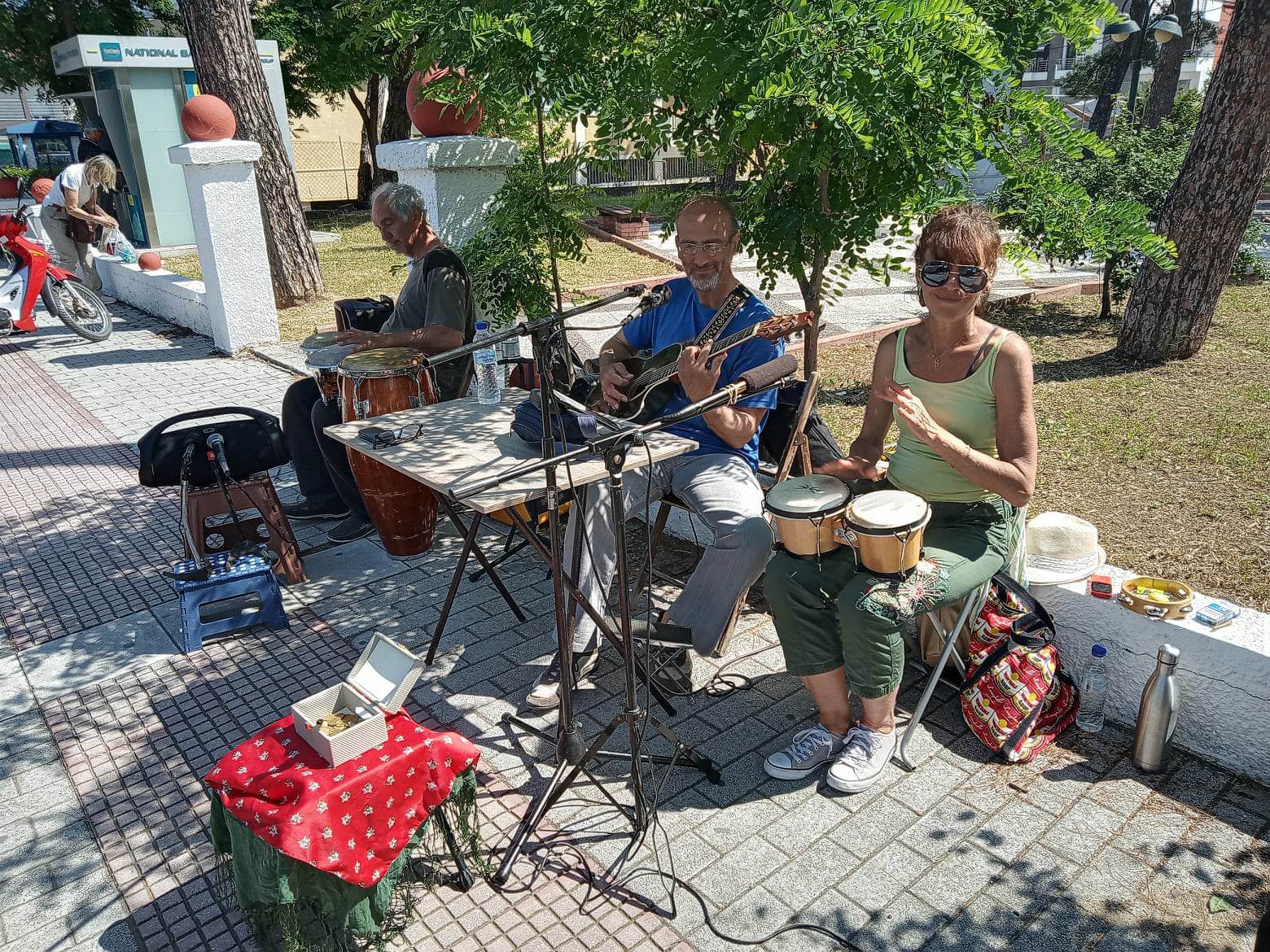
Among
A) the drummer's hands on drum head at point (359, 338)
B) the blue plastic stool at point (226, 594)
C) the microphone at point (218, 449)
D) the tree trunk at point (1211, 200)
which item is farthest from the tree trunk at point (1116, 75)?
the blue plastic stool at point (226, 594)

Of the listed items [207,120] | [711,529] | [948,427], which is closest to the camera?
[948,427]

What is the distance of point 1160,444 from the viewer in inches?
214

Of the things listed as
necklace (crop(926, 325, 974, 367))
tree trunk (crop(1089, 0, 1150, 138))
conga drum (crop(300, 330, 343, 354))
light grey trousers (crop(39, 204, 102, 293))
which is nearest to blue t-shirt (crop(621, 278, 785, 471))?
necklace (crop(926, 325, 974, 367))

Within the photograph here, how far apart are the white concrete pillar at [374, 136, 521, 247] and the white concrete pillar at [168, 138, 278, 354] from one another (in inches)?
135

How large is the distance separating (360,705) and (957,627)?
1.88 m

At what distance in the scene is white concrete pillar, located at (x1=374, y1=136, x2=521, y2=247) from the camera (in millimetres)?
5715

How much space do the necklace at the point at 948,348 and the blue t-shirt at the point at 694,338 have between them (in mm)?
563

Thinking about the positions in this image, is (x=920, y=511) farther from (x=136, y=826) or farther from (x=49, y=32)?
(x=49, y=32)

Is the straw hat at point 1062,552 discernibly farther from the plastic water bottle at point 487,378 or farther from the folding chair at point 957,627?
the plastic water bottle at point 487,378

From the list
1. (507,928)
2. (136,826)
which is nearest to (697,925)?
(507,928)

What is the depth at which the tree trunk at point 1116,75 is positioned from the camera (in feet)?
60.4

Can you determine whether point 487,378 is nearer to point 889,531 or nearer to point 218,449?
point 218,449

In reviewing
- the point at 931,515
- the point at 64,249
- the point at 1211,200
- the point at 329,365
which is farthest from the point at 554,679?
the point at 64,249

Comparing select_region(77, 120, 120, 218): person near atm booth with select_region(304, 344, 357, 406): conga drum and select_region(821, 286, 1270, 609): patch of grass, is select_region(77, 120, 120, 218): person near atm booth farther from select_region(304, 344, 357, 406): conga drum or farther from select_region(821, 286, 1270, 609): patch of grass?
Answer: select_region(821, 286, 1270, 609): patch of grass
